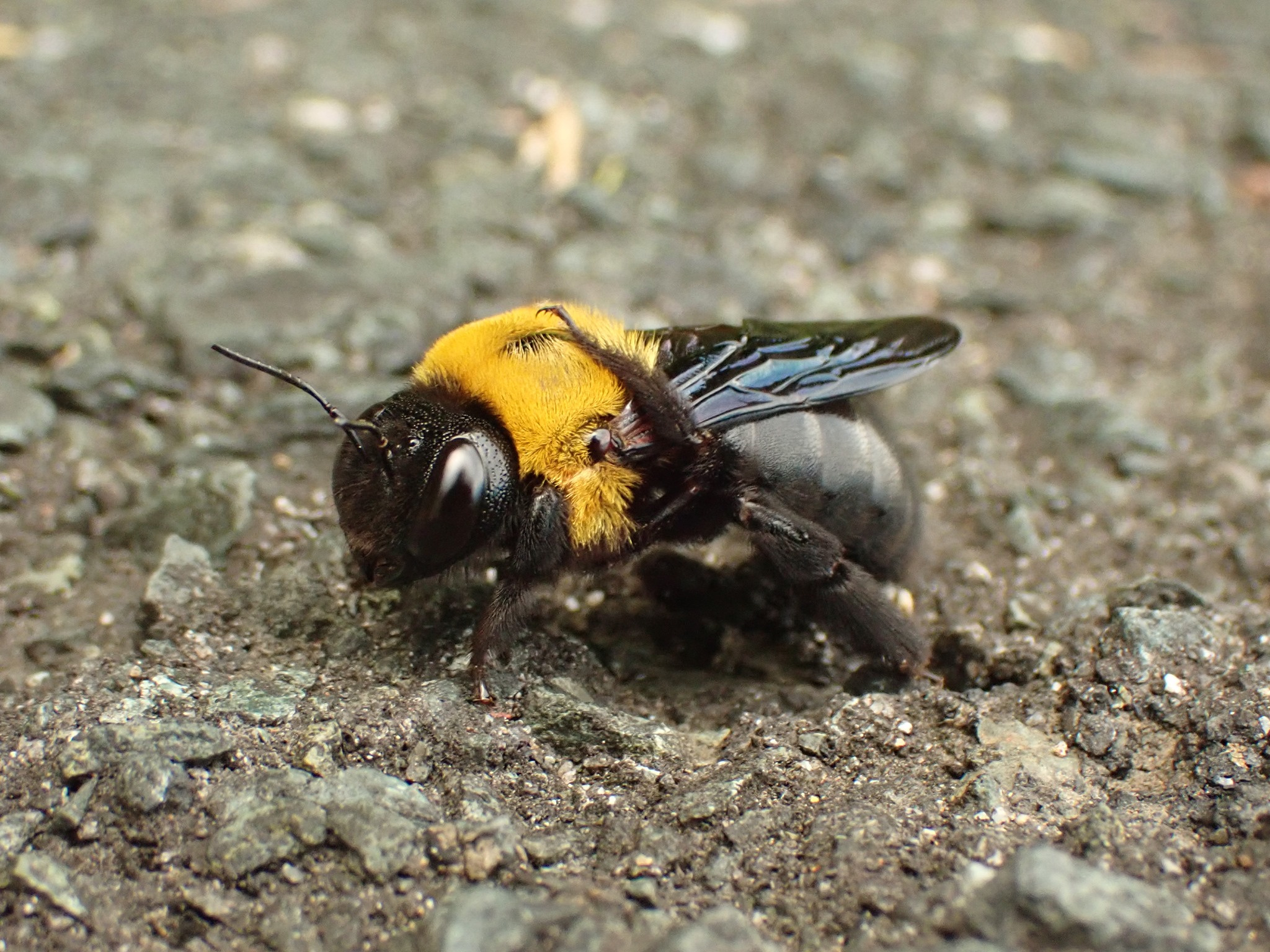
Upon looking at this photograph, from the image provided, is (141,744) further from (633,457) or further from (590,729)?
(633,457)

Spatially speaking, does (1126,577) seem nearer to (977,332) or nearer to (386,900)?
(977,332)

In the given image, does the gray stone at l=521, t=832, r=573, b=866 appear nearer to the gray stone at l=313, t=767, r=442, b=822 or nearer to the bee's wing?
the gray stone at l=313, t=767, r=442, b=822

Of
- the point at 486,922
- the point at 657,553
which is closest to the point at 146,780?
the point at 486,922

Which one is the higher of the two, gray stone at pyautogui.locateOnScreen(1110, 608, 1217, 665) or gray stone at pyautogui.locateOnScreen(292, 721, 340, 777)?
gray stone at pyautogui.locateOnScreen(1110, 608, 1217, 665)

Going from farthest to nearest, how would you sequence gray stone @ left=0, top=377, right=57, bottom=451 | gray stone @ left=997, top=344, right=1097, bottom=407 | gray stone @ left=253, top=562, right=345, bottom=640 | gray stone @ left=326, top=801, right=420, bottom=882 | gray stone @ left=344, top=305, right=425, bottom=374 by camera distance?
gray stone @ left=997, top=344, right=1097, bottom=407 < gray stone @ left=344, top=305, right=425, bottom=374 < gray stone @ left=0, top=377, right=57, bottom=451 < gray stone @ left=253, top=562, right=345, bottom=640 < gray stone @ left=326, top=801, right=420, bottom=882

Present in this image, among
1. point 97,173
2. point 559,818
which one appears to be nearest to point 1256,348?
point 559,818

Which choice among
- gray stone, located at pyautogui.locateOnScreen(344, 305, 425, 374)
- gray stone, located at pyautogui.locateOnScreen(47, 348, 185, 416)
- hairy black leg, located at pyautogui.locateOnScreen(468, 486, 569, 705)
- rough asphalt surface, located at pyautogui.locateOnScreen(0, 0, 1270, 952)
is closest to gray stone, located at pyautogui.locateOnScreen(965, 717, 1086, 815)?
rough asphalt surface, located at pyautogui.locateOnScreen(0, 0, 1270, 952)
